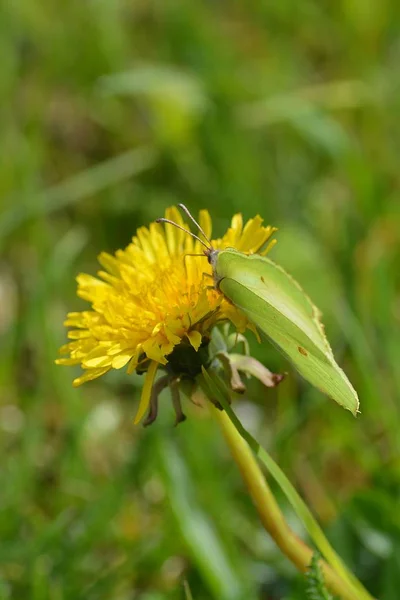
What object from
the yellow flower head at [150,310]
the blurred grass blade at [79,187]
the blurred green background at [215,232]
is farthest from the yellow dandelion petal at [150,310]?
Result: the blurred grass blade at [79,187]

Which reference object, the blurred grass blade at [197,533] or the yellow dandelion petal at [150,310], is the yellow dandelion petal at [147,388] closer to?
the yellow dandelion petal at [150,310]

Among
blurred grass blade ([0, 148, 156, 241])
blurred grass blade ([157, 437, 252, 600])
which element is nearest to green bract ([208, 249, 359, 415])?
blurred grass blade ([157, 437, 252, 600])

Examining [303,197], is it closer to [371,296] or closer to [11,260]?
[371,296]

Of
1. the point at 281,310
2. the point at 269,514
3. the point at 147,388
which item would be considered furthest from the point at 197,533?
the point at 281,310

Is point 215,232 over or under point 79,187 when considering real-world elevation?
under

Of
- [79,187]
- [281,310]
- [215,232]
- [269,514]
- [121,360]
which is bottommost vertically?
[269,514]

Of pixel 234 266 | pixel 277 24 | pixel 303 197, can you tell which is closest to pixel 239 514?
pixel 234 266

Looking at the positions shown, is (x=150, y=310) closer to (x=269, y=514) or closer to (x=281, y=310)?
(x=281, y=310)
